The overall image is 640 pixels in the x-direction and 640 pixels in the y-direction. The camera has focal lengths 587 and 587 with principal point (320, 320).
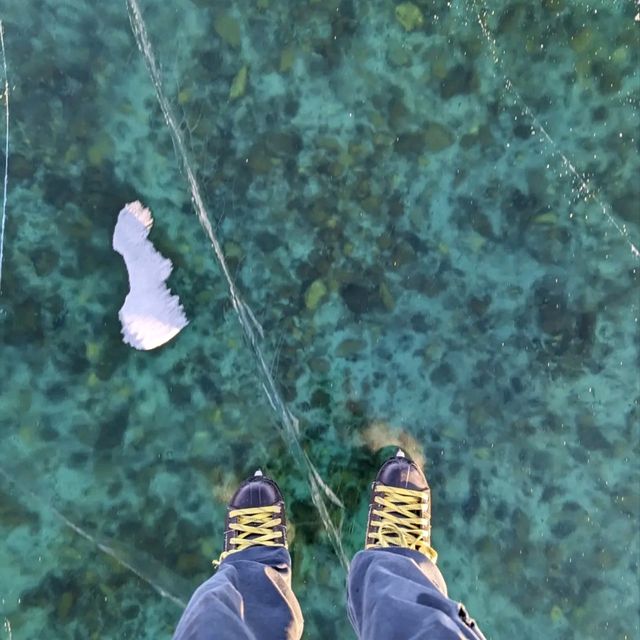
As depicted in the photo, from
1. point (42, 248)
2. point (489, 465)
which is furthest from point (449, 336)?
point (42, 248)

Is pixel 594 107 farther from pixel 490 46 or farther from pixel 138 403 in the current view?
pixel 138 403

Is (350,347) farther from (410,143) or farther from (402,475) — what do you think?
(410,143)

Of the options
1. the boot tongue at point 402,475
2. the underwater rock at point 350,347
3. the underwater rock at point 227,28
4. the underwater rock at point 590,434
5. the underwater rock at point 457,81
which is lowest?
the boot tongue at point 402,475

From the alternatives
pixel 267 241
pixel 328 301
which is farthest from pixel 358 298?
pixel 267 241

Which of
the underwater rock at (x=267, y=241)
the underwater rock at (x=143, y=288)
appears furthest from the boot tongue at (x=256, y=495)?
the underwater rock at (x=267, y=241)

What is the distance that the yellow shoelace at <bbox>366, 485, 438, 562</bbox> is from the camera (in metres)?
0.98

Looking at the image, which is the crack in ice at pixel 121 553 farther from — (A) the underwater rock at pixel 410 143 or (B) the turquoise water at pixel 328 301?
(A) the underwater rock at pixel 410 143

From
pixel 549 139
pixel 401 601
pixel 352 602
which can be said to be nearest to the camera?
pixel 401 601

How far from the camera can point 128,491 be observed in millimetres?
984

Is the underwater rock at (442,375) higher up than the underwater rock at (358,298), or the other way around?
the underwater rock at (358,298)

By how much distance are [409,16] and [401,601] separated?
908 mm

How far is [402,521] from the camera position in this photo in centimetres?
97

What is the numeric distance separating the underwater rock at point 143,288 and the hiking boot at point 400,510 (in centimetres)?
44

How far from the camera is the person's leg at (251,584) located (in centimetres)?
78
